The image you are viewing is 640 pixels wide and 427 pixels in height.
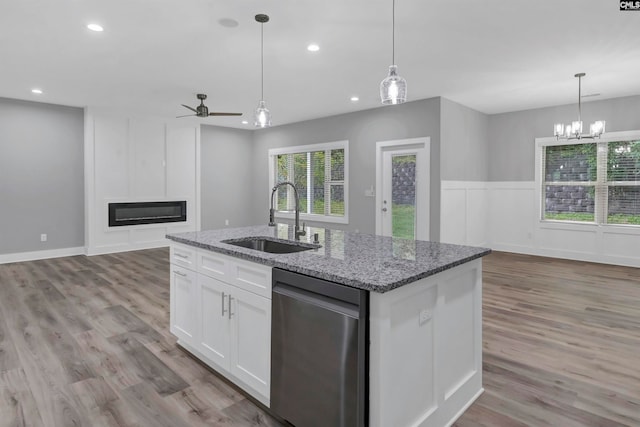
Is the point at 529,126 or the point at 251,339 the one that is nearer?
the point at 251,339

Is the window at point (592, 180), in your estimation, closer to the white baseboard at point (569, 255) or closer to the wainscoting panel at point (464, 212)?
Answer: the white baseboard at point (569, 255)

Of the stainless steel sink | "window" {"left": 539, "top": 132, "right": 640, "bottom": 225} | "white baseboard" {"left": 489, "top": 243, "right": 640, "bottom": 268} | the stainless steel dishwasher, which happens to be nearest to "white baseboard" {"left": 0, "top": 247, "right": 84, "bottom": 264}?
the stainless steel sink

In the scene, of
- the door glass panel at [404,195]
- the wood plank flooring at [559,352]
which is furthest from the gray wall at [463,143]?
the wood plank flooring at [559,352]

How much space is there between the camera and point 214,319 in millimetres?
2473

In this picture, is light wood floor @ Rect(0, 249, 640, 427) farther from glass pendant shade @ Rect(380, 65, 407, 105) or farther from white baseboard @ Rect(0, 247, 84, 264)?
glass pendant shade @ Rect(380, 65, 407, 105)

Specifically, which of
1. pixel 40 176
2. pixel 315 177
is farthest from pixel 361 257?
pixel 40 176

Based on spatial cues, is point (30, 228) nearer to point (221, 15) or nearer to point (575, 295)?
point (221, 15)

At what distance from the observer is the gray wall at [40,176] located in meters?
6.18

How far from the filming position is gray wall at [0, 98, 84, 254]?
6180 millimetres

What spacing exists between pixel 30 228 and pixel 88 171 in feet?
4.27

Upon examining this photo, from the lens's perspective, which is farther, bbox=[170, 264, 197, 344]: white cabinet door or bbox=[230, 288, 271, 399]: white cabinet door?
bbox=[170, 264, 197, 344]: white cabinet door

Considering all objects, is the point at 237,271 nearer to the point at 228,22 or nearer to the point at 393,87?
the point at 393,87

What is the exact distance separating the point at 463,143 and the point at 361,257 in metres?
5.04

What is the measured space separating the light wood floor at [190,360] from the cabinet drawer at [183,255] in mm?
708
